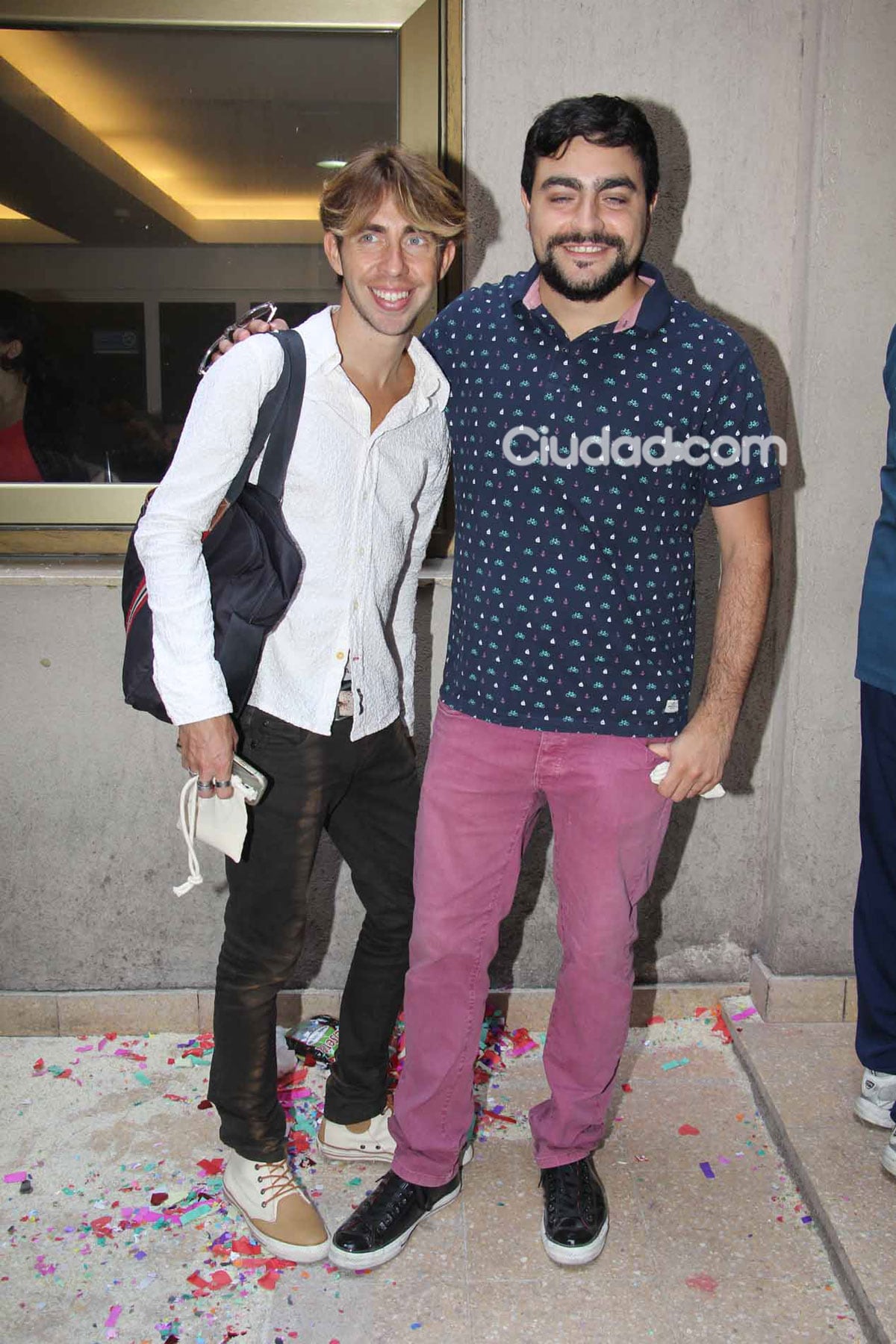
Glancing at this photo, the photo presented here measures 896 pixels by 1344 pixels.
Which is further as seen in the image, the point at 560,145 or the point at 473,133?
the point at 473,133

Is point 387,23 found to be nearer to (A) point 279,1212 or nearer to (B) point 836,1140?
(A) point 279,1212

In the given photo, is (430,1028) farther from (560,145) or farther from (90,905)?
(560,145)

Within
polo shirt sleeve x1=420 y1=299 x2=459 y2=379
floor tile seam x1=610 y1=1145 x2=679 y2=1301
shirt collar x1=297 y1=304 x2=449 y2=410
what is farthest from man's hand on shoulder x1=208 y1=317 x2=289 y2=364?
floor tile seam x1=610 y1=1145 x2=679 y2=1301

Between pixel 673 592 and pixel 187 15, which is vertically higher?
pixel 187 15

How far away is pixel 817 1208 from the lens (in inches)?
106

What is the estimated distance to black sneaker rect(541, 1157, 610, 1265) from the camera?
254 cm

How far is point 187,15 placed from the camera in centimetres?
315

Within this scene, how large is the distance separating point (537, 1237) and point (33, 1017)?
63.2 inches

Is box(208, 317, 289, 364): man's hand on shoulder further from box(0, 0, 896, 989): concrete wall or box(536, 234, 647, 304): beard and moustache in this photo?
box(0, 0, 896, 989): concrete wall

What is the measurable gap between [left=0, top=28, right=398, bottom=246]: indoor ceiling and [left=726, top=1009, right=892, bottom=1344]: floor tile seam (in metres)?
2.59

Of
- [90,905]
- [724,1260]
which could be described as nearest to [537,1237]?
[724,1260]

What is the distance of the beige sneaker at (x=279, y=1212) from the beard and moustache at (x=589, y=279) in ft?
6.39

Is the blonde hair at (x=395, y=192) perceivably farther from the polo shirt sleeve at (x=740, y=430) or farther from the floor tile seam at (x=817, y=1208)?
the floor tile seam at (x=817, y=1208)

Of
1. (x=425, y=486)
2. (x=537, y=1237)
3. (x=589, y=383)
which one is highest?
(x=589, y=383)
